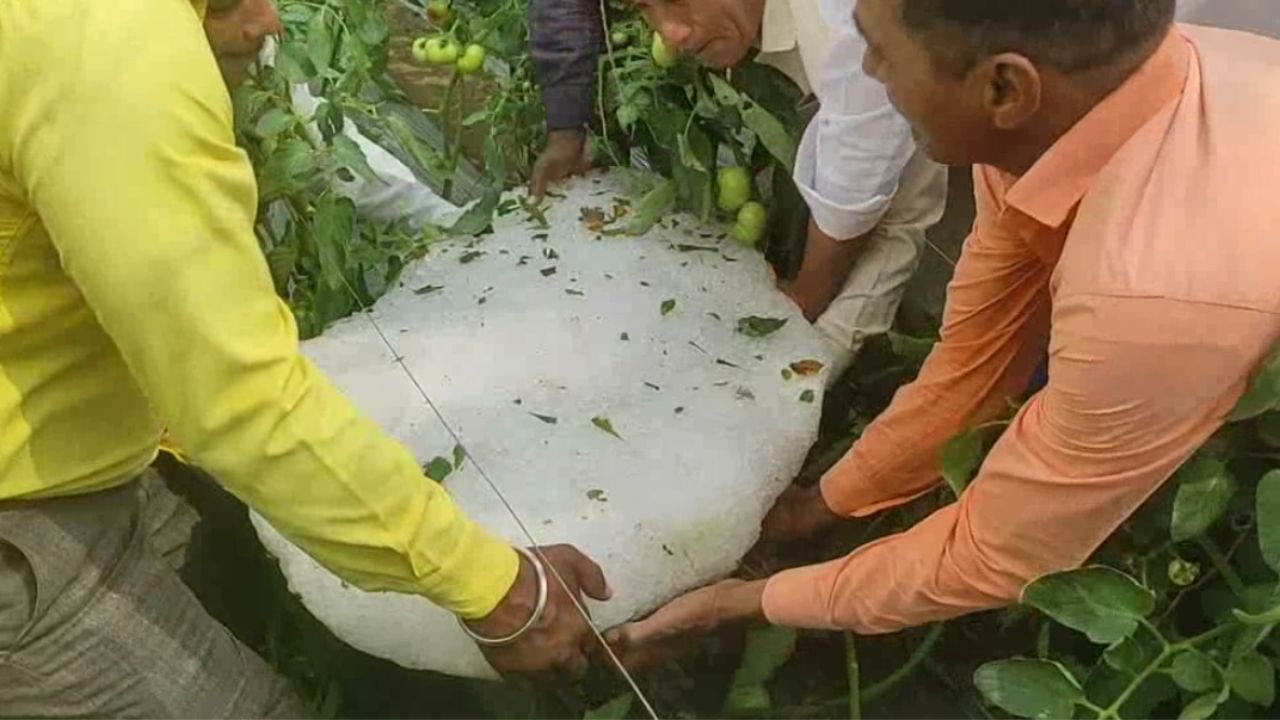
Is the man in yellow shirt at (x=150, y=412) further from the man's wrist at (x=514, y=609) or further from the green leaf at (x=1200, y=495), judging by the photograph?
the green leaf at (x=1200, y=495)

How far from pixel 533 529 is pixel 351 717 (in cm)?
24

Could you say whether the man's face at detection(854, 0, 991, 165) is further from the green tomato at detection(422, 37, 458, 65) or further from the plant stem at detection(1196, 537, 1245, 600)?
the green tomato at detection(422, 37, 458, 65)

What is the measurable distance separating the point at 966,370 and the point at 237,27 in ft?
1.77

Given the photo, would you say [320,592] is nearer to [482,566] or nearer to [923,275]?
[482,566]

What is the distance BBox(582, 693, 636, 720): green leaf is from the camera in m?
1.04

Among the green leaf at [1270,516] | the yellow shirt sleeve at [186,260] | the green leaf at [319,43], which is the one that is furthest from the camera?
the green leaf at [319,43]

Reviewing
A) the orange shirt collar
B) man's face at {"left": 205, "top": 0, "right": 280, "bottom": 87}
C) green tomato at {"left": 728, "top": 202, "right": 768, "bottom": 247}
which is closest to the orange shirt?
the orange shirt collar

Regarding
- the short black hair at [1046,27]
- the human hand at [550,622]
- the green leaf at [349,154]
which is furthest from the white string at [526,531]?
the short black hair at [1046,27]

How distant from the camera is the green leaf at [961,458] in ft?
3.22

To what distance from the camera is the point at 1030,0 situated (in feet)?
2.32

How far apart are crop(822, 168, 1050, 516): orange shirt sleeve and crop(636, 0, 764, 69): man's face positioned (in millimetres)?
240

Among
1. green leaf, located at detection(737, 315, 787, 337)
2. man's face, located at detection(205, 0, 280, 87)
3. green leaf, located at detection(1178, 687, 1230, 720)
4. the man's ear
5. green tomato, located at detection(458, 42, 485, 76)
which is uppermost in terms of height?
the man's ear

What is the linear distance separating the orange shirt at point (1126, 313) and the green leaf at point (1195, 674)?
0.08 m

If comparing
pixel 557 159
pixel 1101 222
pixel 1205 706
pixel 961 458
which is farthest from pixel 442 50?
pixel 1205 706
